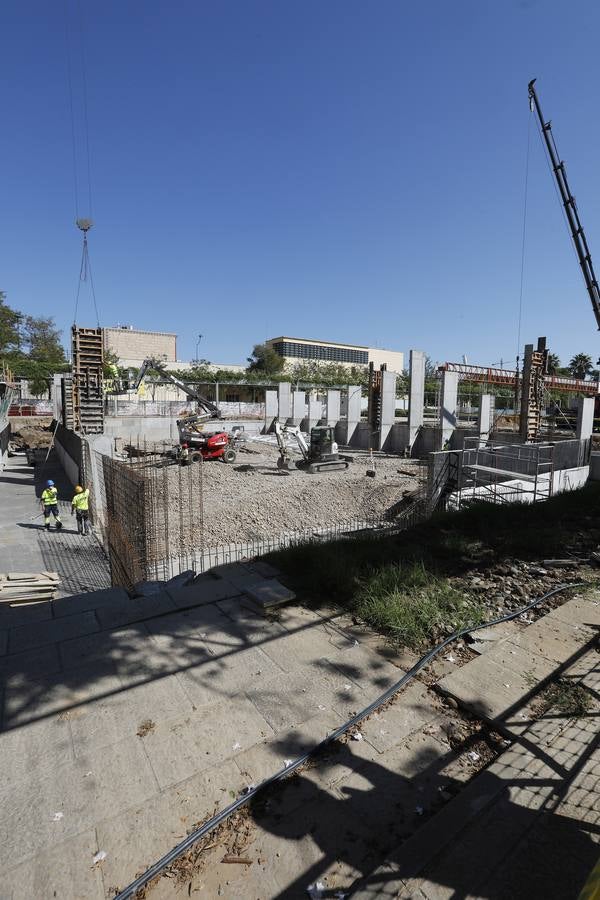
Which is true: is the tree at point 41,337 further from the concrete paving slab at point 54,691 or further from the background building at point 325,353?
the concrete paving slab at point 54,691

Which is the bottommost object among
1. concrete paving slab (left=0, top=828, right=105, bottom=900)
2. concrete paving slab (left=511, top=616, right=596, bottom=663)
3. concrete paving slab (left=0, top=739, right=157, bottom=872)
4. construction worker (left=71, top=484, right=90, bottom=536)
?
construction worker (left=71, top=484, right=90, bottom=536)

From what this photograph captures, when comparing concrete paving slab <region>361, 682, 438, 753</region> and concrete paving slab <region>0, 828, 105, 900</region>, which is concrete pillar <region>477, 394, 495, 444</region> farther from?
concrete paving slab <region>0, 828, 105, 900</region>

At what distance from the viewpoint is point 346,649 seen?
4059 millimetres

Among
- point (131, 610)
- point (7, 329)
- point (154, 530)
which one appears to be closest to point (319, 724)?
point (131, 610)

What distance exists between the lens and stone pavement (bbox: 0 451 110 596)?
9578 millimetres

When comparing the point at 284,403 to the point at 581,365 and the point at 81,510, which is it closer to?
the point at 81,510

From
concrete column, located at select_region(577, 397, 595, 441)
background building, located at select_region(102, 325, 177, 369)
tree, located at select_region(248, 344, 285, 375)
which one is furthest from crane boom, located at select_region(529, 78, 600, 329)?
background building, located at select_region(102, 325, 177, 369)

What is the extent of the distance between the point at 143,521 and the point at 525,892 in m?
7.28

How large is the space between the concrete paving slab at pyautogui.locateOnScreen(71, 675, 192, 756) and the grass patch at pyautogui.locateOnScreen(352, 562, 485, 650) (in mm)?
2018

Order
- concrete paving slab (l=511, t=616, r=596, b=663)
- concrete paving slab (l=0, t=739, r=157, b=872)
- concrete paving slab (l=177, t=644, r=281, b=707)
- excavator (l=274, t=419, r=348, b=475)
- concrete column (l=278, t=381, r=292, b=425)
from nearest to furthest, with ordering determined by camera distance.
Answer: concrete paving slab (l=0, t=739, r=157, b=872)
concrete paving slab (l=177, t=644, r=281, b=707)
concrete paving slab (l=511, t=616, r=596, b=663)
excavator (l=274, t=419, r=348, b=475)
concrete column (l=278, t=381, r=292, b=425)

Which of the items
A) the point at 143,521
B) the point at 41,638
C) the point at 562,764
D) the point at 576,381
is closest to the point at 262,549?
the point at 143,521

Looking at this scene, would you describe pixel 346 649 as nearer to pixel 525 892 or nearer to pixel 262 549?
pixel 525 892

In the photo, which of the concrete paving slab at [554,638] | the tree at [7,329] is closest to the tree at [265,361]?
the tree at [7,329]

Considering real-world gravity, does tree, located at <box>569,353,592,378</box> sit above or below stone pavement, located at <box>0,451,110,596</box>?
above
